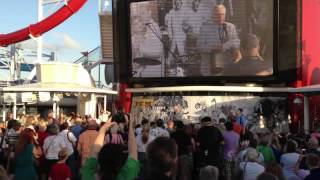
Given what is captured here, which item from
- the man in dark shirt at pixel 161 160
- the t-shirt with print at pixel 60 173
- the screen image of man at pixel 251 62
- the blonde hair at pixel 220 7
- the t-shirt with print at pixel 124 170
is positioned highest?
the blonde hair at pixel 220 7

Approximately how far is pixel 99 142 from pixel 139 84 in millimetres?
24682

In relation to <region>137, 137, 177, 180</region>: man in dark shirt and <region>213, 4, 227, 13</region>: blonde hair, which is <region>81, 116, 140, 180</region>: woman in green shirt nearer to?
<region>137, 137, 177, 180</region>: man in dark shirt

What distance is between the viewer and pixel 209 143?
11.5 meters

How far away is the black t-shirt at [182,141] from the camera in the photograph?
37.6 ft

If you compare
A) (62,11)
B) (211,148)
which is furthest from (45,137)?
(62,11)

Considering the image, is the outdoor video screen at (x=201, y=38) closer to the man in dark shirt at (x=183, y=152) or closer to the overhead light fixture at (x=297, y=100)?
the overhead light fixture at (x=297, y=100)

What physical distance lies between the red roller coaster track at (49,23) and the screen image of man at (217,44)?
908 centimetres

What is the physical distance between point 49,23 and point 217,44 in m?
10.5

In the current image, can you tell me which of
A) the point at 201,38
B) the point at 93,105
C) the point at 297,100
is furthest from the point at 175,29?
the point at 297,100

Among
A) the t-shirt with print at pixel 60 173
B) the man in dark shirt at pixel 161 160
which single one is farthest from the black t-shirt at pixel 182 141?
the man in dark shirt at pixel 161 160

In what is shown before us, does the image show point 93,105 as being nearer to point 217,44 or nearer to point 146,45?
point 146,45

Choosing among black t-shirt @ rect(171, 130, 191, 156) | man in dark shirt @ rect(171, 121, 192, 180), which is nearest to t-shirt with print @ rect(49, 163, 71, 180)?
man in dark shirt @ rect(171, 121, 192, 180)

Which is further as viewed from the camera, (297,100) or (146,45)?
(146,45)

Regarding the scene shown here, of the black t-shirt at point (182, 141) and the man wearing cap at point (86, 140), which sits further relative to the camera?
the black t-shirt at point (182, 141)
